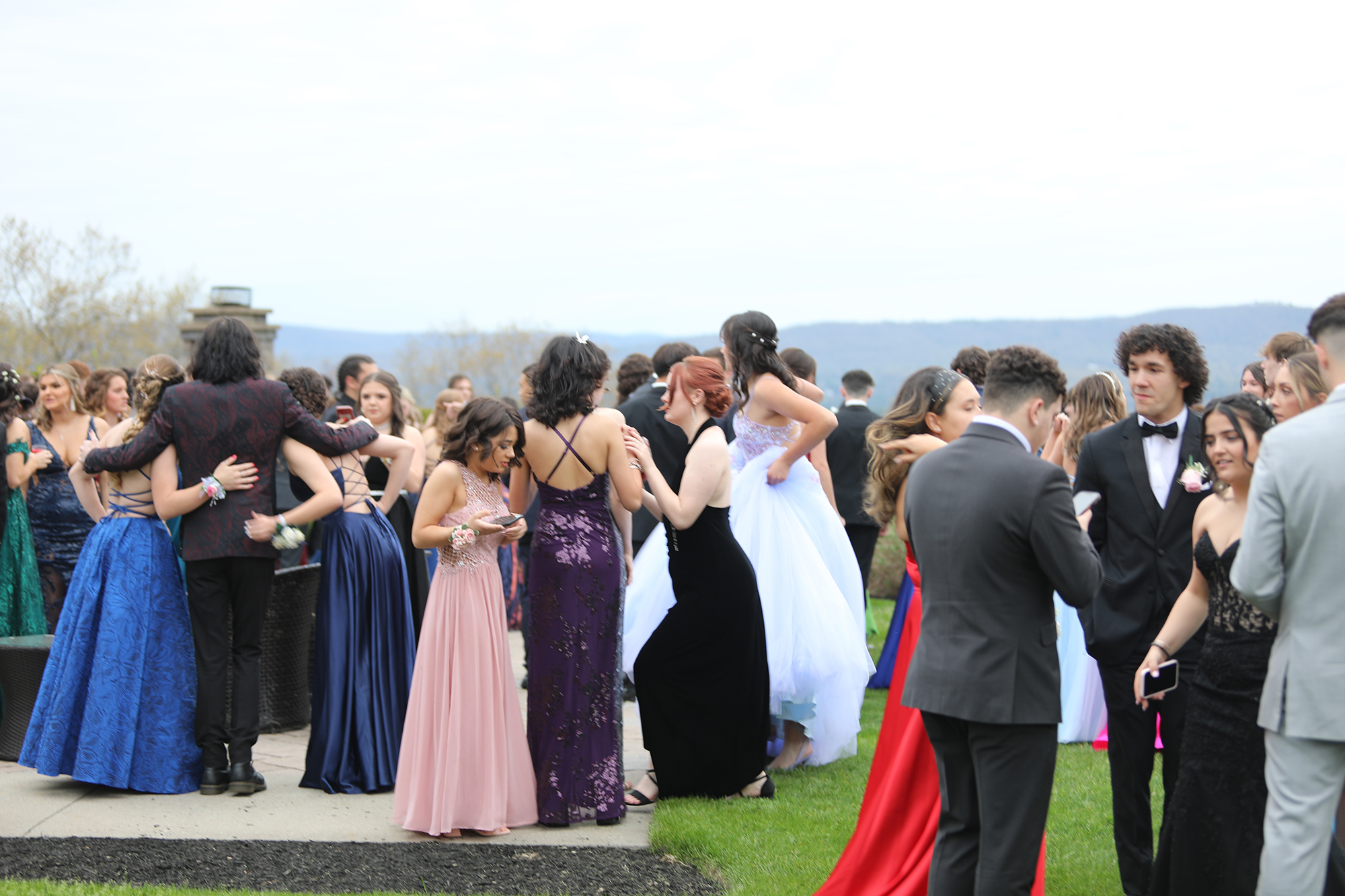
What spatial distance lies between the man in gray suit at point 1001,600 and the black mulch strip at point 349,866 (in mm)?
1606

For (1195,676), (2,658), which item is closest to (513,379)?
(2,658)

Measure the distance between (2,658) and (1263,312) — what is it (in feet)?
90.5

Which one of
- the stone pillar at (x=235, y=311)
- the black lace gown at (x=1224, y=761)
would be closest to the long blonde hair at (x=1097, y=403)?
the black lace gown at (x=1224, y=761)

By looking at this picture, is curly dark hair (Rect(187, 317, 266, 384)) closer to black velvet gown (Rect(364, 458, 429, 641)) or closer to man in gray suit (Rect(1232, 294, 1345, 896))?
black velvet gown (Rect(364, 458, 429, 641))

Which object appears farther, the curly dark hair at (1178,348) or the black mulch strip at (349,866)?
the black mulch strip at (349,866)

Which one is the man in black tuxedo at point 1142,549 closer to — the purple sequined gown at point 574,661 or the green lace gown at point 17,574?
the purple sequined gown at point 574,661

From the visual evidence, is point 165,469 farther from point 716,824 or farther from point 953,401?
point 953,401

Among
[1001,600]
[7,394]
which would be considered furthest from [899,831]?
[7,394]

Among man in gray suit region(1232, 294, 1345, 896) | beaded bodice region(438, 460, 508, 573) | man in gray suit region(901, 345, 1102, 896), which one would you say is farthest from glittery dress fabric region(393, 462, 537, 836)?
man in gray suit region(1232, 294, 1345, 896)

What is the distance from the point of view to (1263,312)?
85.7 ft

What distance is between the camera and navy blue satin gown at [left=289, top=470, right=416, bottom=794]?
18.4 feet

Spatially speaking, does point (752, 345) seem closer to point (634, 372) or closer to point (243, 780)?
point (634, 372)

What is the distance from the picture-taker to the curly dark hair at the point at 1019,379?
122 inches

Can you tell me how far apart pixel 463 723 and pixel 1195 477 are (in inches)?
128
